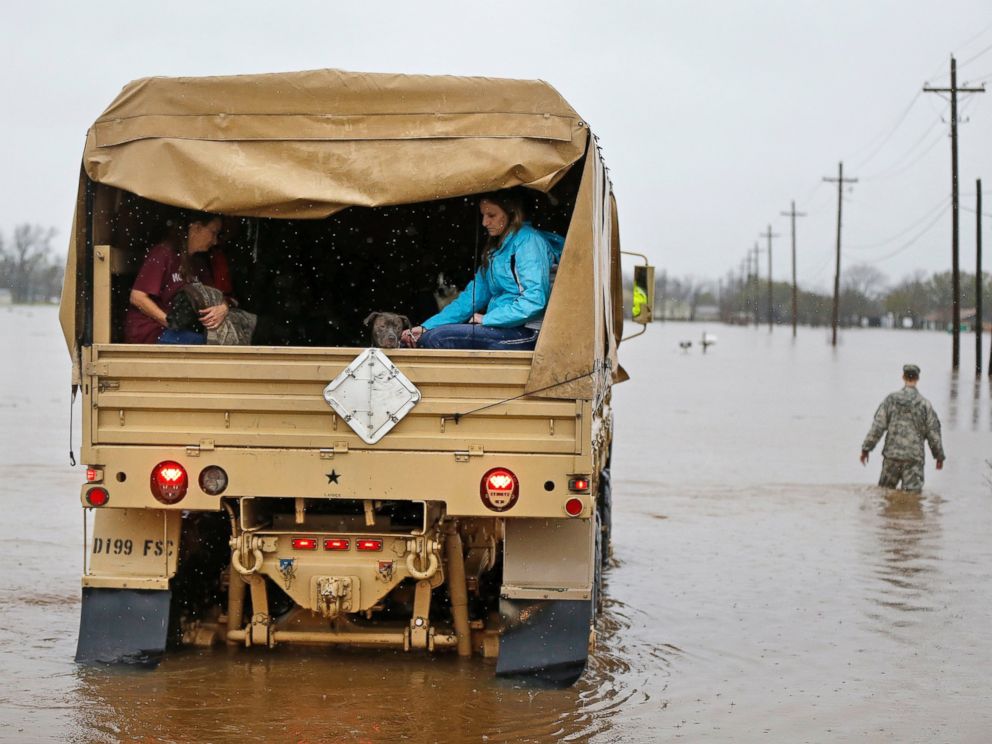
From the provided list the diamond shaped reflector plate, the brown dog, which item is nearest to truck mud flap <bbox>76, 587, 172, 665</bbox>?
the diamond shaped reflector plate

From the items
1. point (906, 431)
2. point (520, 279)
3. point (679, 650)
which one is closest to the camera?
point (520, 279)

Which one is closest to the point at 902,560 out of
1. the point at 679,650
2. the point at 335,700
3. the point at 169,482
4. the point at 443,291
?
the point at 679,650

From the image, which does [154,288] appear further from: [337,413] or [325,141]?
[337,413]

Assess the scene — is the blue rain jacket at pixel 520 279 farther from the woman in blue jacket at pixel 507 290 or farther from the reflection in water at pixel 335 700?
the reflection in water at pixel 335 700

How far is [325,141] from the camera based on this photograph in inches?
263

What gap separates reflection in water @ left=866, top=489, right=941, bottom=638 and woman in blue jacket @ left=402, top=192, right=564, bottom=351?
3.37 m

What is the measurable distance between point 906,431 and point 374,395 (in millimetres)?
10509

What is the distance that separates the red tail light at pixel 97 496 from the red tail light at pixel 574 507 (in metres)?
2.09

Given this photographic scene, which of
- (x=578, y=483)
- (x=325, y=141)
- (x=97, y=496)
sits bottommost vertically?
(x=97, y=496)

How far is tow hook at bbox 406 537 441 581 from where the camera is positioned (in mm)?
6586

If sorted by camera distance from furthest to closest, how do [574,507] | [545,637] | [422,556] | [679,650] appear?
[679,650], [545,637], [422,556], [574,507]

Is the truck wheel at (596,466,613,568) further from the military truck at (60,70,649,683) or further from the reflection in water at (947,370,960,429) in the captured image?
the reflection in water at (947,370,960,429)

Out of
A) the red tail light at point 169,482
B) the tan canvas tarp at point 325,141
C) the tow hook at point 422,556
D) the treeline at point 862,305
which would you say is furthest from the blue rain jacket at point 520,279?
the treeline at point 862,305

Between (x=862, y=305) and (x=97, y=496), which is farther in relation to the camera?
(x=862, y=305)
